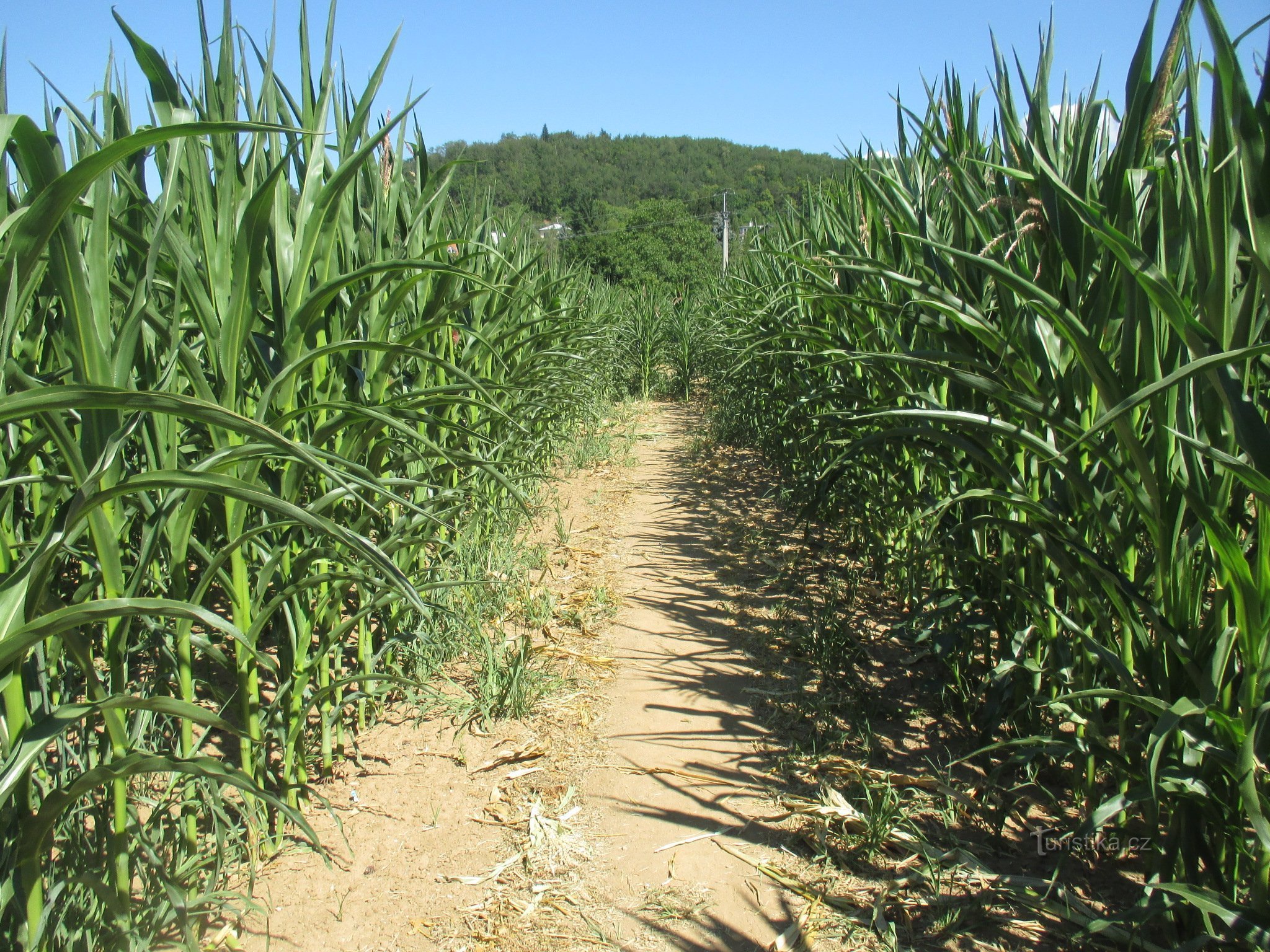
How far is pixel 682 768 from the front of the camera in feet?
7.35

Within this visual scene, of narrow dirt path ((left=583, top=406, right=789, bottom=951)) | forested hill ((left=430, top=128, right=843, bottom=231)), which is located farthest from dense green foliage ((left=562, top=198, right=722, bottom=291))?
narrow dirt path ((left=583, top=406, right=789, bottom=951))

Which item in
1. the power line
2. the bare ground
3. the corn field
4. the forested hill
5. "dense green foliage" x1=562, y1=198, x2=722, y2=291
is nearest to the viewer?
the corn field

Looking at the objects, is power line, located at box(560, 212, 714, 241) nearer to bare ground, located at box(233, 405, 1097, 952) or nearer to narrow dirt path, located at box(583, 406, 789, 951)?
narrow dirt path, located at box(583, 406, 789, 951)

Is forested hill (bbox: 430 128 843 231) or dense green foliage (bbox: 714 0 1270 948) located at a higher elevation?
forested hill (bbox: 430 128 843 231)

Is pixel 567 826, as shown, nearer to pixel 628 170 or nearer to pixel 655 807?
pixel 655 807

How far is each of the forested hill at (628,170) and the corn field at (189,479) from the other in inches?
1375

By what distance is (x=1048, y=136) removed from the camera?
1830 mm

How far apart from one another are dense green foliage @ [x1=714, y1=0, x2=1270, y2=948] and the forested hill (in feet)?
114

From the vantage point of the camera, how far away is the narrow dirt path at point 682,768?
171cm

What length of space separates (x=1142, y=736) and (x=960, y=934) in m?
0.52

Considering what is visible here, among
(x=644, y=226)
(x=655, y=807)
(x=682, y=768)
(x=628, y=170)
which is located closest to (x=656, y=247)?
(x=644, y=226)

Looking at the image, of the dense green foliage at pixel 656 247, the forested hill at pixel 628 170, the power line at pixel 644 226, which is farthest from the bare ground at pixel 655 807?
the forested hill at pixel 628 170

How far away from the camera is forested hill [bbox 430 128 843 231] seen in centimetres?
4441

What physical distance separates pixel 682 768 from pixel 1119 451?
4.50 feet
